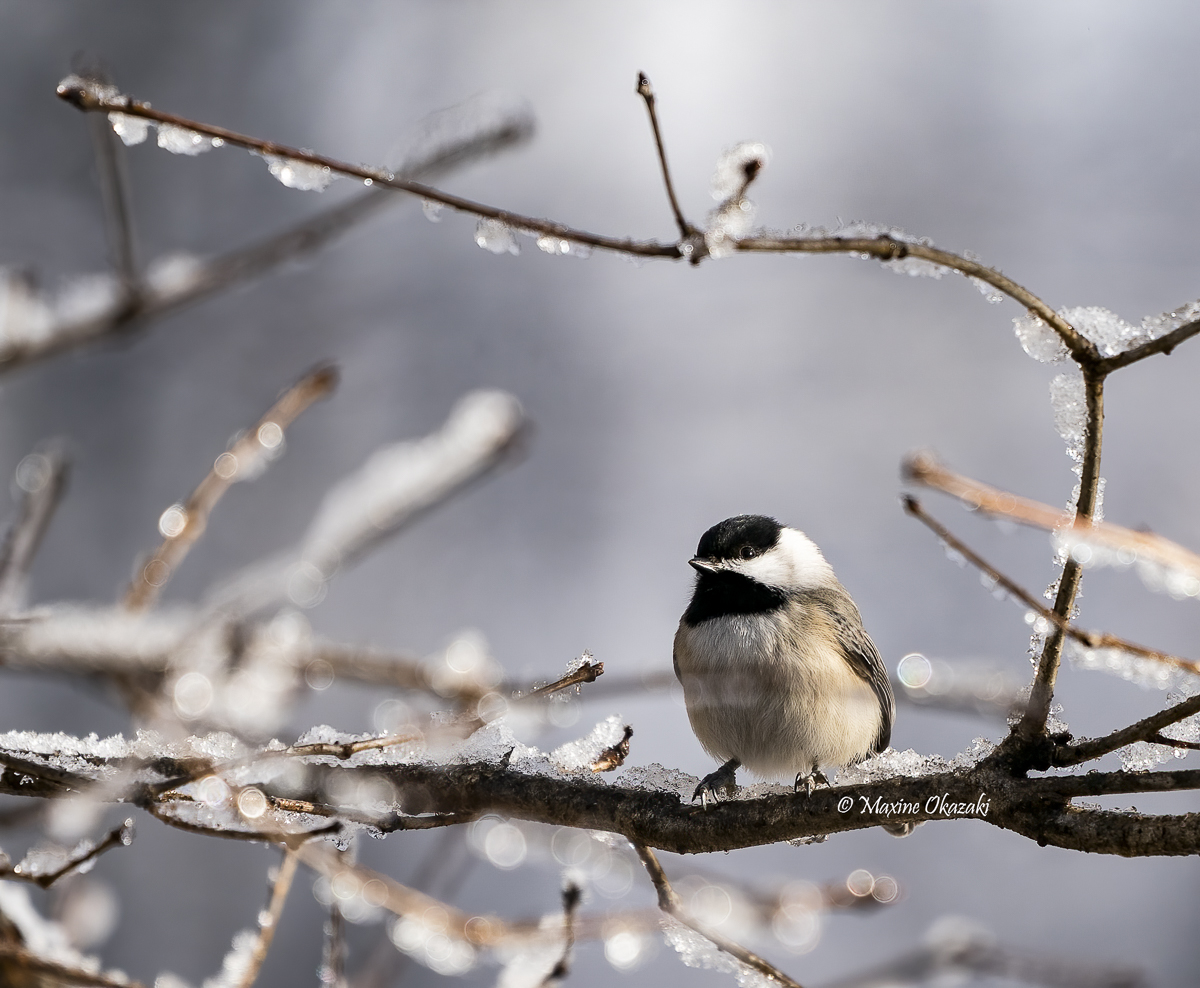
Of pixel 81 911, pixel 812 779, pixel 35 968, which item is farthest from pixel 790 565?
pixel 81 911

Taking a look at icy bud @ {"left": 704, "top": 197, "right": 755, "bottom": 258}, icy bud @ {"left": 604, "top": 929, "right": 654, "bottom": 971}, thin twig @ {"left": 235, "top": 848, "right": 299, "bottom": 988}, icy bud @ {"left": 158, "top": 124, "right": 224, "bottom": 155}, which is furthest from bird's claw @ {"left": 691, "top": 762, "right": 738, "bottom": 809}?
icy bud @ {"left": 158, "top": 124, "right": 224, "bottom": 155}

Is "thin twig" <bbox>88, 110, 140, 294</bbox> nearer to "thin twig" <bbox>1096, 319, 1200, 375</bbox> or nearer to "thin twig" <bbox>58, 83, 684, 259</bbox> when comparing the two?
"thin twig" <bbox>58, 83, 684, 259</bbox>

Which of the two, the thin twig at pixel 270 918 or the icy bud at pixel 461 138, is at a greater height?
the icy bud at pixel 461 138

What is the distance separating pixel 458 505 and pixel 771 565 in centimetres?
290

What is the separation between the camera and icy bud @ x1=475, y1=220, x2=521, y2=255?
85cm

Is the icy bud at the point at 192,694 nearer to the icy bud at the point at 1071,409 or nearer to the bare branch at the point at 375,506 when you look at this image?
the bare branch at the point at 375,506

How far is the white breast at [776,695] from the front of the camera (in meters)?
1.65

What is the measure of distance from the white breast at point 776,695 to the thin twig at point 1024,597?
89 cm

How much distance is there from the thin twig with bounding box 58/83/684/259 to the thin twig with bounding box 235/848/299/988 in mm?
726

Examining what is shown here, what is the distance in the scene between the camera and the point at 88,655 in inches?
29.6

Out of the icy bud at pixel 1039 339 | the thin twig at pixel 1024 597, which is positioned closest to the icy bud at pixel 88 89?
the thin twig at pixel 1024 597

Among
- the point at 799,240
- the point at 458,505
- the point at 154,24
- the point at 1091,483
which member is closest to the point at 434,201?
the point at 799,240

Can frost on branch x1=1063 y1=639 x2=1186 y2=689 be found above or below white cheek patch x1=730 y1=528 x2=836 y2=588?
below

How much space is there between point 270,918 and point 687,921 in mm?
509
